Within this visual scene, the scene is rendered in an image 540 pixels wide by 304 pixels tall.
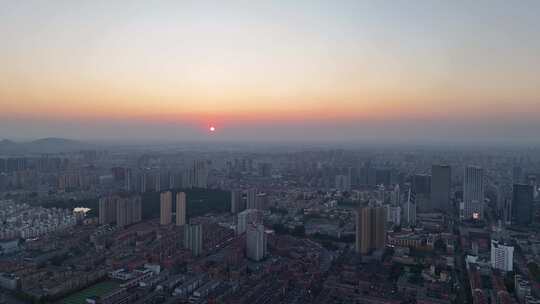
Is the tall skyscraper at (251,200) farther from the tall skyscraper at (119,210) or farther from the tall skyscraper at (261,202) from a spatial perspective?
the tall skyscraper at (119,210)

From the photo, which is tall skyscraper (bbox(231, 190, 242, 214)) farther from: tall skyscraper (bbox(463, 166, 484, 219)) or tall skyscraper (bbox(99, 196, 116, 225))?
tall skyscraper (bbox(463, 166, 484, 219))

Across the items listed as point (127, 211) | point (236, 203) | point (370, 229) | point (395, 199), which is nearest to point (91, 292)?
point (127, 211)

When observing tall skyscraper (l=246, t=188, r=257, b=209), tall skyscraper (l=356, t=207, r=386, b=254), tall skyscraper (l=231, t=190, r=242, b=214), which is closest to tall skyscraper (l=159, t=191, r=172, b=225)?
tall skyscraper (l=231, t=190, r=242, b=214)

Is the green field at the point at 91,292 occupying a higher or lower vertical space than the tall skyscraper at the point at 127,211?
lower

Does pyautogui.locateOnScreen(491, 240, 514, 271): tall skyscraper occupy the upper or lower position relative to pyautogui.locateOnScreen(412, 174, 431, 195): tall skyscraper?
lower

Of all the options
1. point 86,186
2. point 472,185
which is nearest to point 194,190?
point 86,186

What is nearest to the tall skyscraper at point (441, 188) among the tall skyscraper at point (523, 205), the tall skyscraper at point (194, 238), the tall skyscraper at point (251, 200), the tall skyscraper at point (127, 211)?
the tall skyscraper at point (523, 205)

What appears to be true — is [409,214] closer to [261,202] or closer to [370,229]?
[370,229]
